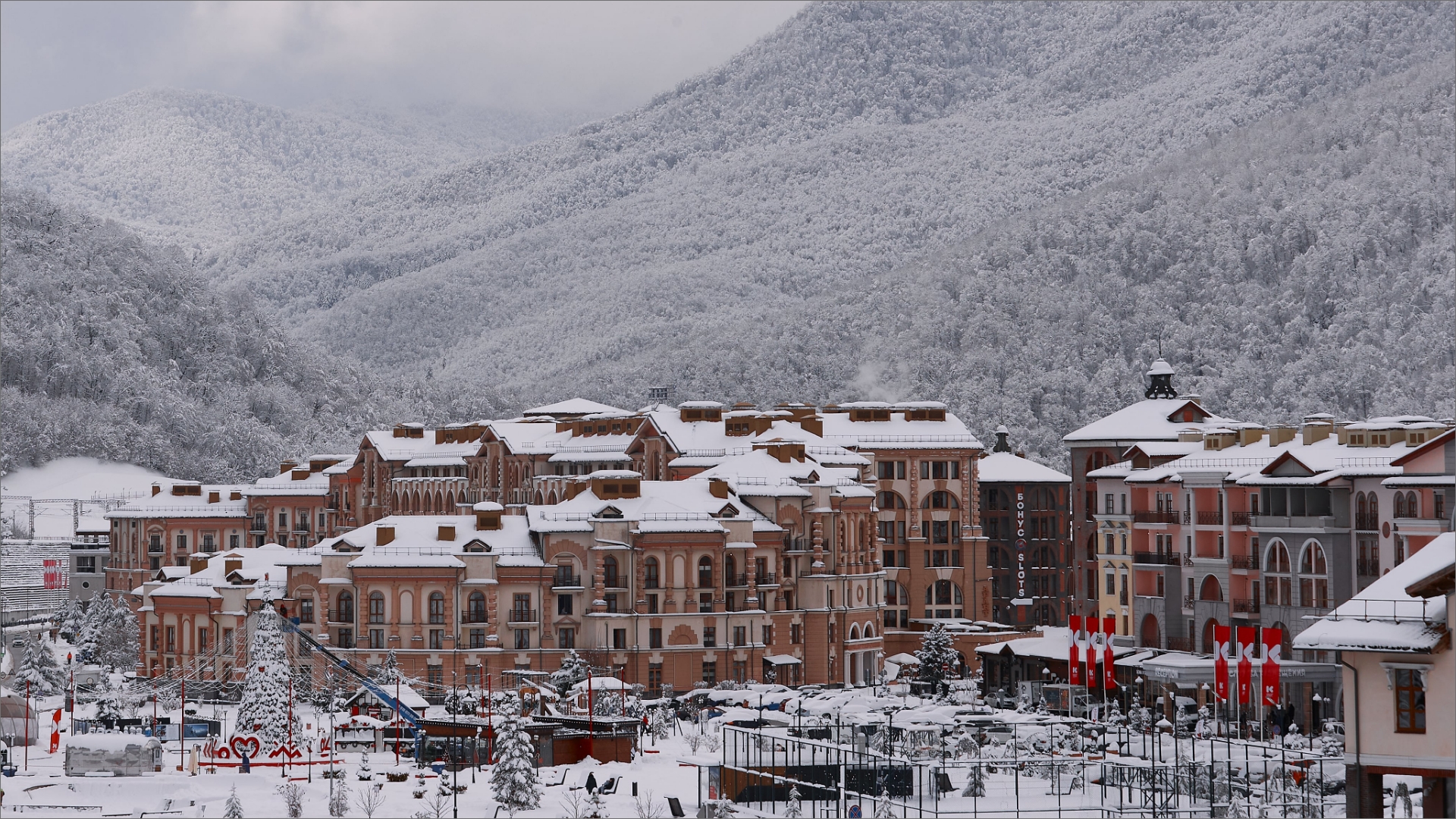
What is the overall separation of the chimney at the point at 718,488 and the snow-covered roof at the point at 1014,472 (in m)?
31.4

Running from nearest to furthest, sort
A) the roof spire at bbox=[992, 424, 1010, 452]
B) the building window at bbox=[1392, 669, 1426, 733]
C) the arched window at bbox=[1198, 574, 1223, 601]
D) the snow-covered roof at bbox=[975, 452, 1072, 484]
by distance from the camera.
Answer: the building window at bbox=[1392, 669, 1426, 733], the arched window at bbox=[1198, 574, 1223, 601], the snow-covered roof at bbox=[975, 452, 1072, 484], the roof spire at bbox=[992, 424, 1010, 452]

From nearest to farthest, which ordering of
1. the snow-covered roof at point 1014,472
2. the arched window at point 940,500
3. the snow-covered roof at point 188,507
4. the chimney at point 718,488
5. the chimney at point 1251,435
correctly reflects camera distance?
1. the chimney at point 1251,435
2. the chimney at point 718,488
3. the arched window at point 940,500
4. the snow-covered roof at point 1014,472
5. the snow-covered roof at point 188,507

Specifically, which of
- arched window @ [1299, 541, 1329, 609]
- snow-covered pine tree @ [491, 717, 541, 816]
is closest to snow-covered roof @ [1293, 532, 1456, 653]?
snow-covered pine tree @ [491, 717, 541, 816]

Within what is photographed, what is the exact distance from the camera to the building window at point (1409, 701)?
51562 millimetres

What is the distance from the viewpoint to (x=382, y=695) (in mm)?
89938

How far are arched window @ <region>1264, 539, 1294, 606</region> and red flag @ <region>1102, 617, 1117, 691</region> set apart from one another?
659 cm

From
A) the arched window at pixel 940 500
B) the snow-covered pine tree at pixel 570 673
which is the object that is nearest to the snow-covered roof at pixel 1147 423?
the arched window at pixel 940 500

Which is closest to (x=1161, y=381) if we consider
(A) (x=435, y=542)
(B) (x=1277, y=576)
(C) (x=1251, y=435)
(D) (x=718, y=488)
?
(C) (x=1251, y=435)

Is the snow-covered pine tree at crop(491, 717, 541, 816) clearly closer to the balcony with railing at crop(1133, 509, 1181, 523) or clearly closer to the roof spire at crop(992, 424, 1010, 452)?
the balcony with railing at crop(1133, 509, 1181, 523)

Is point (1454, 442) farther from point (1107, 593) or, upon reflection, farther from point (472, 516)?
point (472, 516)

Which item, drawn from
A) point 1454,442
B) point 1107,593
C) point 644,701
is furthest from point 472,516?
point 1454,442

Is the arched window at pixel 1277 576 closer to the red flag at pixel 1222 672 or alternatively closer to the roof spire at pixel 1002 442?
the red flag at pixel 1222 672

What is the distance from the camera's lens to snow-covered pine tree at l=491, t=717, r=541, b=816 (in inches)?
2704

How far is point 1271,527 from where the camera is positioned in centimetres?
9762
